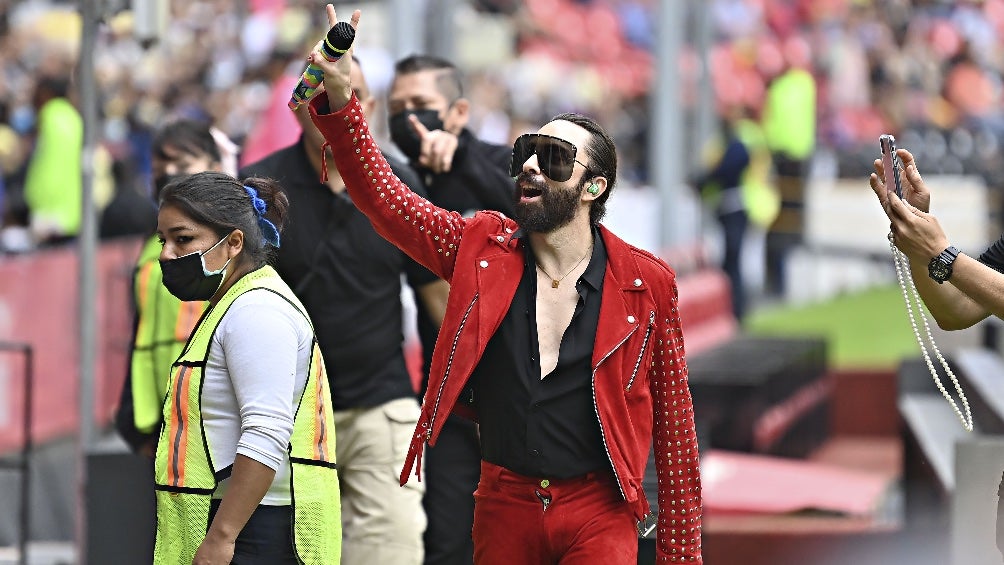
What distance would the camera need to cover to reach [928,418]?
34.3 feet

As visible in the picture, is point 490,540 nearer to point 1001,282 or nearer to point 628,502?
point 628,502

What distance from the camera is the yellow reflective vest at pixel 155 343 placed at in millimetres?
6207

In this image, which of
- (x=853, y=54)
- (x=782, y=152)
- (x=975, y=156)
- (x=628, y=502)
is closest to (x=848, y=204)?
(x=782, y=152)

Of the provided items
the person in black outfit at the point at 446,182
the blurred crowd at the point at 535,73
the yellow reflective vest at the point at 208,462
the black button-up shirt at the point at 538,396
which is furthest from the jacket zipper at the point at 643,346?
the blurred crowd at the point at 535,73

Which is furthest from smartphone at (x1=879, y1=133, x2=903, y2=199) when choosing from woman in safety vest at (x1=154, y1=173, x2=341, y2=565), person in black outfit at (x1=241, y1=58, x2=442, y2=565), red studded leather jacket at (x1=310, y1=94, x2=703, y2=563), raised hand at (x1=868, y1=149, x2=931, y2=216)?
person in black outfit at (x1=241, y1=58, x2=442, y2=565)

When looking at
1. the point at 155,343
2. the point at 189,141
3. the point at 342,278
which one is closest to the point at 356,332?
the point at 342,278

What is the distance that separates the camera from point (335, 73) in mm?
4676

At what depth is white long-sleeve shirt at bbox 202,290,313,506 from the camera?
14.7 feet

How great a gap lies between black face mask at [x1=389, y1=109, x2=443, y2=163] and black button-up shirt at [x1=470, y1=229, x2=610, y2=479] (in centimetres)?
183

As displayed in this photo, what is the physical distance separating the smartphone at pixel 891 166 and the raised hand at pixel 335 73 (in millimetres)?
1347

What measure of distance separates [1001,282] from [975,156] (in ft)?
77.5

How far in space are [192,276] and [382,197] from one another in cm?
53

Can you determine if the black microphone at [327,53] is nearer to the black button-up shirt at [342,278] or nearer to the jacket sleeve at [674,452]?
the jacket sleeve at [674,452]

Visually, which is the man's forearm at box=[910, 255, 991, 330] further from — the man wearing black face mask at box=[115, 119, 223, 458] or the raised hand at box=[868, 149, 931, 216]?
the man wearing black face mask at box=[115, 119, 223, 458]
